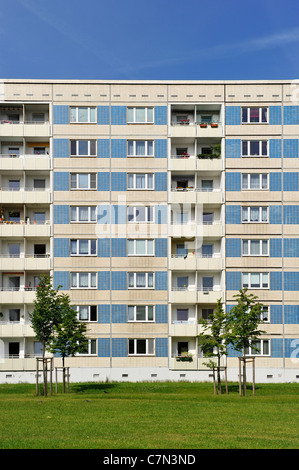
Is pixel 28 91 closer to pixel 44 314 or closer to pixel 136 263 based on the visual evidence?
pixel 136 263

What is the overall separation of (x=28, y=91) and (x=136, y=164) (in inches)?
421

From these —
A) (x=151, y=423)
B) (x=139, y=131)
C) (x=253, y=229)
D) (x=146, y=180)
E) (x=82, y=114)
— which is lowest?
(x=151, y=423)

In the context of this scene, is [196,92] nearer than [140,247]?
No

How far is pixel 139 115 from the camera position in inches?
1594

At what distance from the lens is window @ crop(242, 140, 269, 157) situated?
40.4m

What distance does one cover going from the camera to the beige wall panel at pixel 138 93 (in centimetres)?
4047

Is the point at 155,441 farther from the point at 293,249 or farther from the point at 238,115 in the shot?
the point at 238,115

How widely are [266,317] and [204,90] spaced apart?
19.2 metres

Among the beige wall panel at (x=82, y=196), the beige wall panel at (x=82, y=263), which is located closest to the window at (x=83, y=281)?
the beige wall panel at (x=82, y=263)

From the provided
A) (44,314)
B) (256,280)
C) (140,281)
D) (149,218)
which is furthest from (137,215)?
(44,314)

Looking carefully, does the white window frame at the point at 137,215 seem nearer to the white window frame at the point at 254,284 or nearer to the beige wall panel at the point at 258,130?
the white window frame at the point at 254,284

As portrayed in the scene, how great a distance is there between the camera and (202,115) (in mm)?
42094

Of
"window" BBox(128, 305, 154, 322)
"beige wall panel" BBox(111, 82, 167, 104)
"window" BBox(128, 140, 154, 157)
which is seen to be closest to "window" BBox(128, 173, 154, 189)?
"window" BBox(128, 140, 154, 157)

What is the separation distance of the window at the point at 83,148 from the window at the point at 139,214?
565 centimetres
